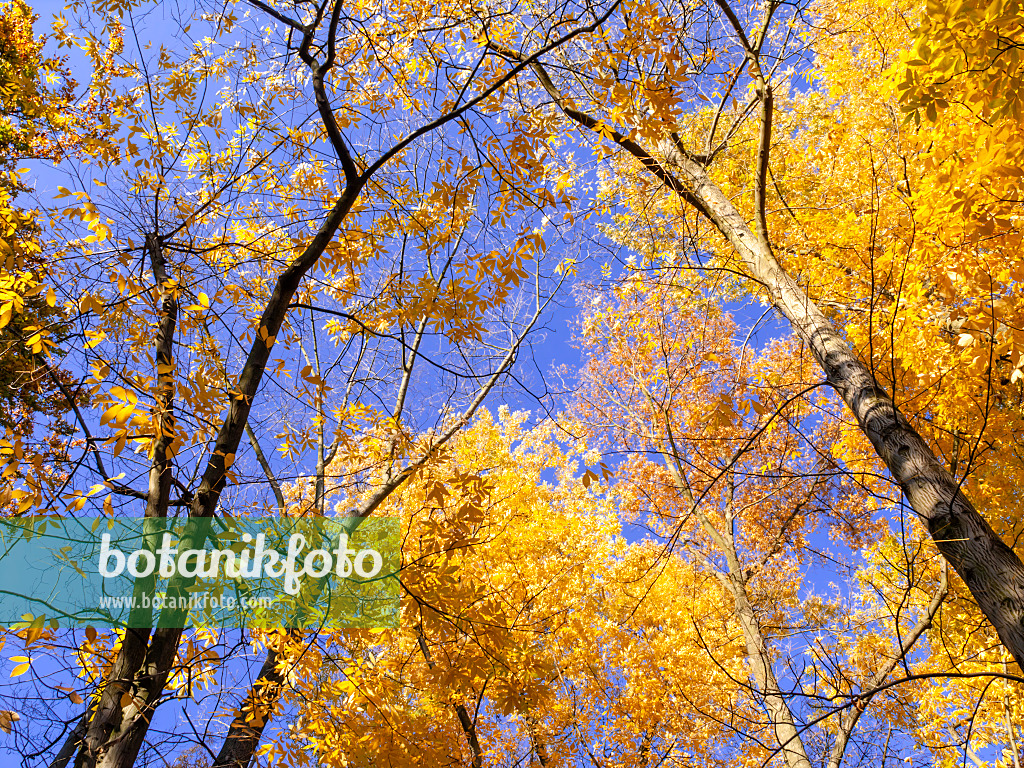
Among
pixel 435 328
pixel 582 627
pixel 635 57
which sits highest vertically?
pixel 635 57

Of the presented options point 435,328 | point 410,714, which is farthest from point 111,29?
point 410,714

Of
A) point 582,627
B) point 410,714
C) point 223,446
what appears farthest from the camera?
point 582,627

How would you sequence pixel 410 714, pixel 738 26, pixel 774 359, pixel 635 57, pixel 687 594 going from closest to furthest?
pixel 635 57, pixel 738 26, pixel 410 714, pixel 687 594, pixel 774 359

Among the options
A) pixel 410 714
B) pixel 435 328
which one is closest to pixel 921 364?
pixel 435 328

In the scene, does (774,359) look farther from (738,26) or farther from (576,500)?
(738,26)

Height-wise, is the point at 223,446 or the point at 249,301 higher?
the point at 249,301

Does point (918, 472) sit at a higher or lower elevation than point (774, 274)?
lower

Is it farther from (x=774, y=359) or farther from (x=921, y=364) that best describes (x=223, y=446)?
(x=774, y=359)

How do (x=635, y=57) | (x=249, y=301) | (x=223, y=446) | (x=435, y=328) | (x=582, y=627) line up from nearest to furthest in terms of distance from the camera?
(x=223, y=446)
(x=635, y=57)
(x=435, y=328)
(x=249, y=301)
(x=582, y=627)

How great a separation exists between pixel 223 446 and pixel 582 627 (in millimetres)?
6780

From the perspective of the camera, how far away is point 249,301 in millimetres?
4125

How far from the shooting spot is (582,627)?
8133mm

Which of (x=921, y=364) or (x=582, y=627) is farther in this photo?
(x=582, y=627)

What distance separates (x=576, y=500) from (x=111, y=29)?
30.7 feet
